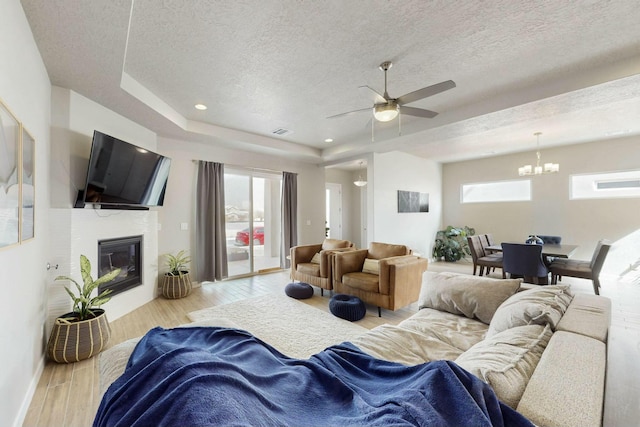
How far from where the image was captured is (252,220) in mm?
5586

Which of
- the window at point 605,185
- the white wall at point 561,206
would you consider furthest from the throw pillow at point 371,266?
the window at point 605,185

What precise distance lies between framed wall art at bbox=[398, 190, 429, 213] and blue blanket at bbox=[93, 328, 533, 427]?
5452 millimetres

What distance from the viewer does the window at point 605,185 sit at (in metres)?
5.16

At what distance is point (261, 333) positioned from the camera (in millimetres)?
2871

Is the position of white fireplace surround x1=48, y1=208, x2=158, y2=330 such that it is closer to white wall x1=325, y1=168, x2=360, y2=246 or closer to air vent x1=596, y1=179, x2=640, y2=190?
white wall x1=325, y1=168, x2=360, y2=246

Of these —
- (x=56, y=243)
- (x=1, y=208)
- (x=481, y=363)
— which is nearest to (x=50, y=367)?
(x=56, y=243)

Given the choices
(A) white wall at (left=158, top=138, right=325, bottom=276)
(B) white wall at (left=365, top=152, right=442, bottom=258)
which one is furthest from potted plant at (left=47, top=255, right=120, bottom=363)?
(B) white wall at (left=365, top=152, right=442, bottom=258)

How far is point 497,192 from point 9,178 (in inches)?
332

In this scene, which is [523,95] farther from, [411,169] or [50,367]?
[50,367]

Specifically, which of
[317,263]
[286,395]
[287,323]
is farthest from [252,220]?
[286,395]

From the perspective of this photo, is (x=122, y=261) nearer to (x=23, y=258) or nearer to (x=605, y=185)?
(x=23, y=258)

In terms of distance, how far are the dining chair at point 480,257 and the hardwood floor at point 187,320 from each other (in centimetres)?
128

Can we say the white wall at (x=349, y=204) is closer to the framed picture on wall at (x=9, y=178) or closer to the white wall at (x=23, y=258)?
the white wall at (x=23, y=258)

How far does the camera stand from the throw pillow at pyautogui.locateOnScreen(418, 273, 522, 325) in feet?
6.52
